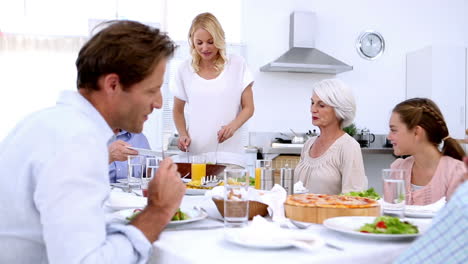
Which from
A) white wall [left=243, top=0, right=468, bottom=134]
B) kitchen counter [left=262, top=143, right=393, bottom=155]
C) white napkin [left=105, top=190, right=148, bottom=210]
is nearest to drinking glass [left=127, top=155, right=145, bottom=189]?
white napkin [left=105, top=190, right=148, bottom=210]

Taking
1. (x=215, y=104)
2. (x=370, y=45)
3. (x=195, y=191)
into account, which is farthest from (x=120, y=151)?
(x=370, y=45)

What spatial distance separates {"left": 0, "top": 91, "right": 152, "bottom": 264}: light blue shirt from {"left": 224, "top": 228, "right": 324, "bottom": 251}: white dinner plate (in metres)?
0.20

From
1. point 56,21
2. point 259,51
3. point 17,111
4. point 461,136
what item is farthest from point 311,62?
point 17,111

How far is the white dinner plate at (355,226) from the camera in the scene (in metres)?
1.12

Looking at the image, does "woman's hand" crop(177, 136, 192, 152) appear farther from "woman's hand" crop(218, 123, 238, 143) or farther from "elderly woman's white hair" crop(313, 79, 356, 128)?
"elderly woman's white hair" crop(313, 79, 356, 128)

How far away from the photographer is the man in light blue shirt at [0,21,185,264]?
36.6 inches

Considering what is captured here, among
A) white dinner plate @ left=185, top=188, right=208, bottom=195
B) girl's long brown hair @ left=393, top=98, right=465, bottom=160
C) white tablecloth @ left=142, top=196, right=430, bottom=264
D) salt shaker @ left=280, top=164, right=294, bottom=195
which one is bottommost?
white dinner plate @ left=185, top=188, right=208, bottom=195

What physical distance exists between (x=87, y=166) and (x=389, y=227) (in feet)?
2.31

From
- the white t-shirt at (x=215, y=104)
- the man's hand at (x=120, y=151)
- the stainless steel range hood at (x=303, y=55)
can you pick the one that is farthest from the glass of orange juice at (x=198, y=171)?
the stainless steel range hood at (x=303, y=55)

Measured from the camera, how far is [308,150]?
105 inches

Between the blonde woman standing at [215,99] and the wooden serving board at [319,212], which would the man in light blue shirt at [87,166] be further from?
the blonde woman standing at [215,99]

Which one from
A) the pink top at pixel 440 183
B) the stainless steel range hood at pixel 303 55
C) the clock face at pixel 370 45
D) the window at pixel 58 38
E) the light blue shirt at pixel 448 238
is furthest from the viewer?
the clock face at pixel 370 45

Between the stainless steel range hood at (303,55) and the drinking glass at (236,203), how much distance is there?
3.99m

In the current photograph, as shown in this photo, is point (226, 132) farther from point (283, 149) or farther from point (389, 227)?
point (283, 149)
